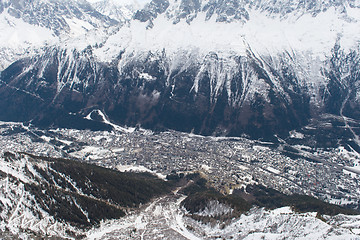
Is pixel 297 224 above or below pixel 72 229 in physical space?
above

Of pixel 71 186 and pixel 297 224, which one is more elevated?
pixel 297 224

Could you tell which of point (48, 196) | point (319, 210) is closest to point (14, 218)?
point (48, 196)

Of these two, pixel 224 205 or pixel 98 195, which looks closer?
pixel 224 205

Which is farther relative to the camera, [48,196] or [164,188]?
[164,188]

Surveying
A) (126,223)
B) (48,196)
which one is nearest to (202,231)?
(126,223)

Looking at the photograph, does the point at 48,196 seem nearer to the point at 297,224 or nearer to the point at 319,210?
the point at 297,224

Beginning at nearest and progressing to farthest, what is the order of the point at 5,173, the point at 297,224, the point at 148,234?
the point at 297,224
the point at 148,234
the point at 5,173

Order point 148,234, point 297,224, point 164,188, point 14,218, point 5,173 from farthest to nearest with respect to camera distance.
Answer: point 164,188 → point 5,173 → point 148,234 → point 14,218 → point 297,224

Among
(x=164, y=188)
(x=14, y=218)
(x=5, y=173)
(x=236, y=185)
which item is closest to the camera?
(x=14, y=218)

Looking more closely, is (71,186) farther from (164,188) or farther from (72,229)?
(164,188)
